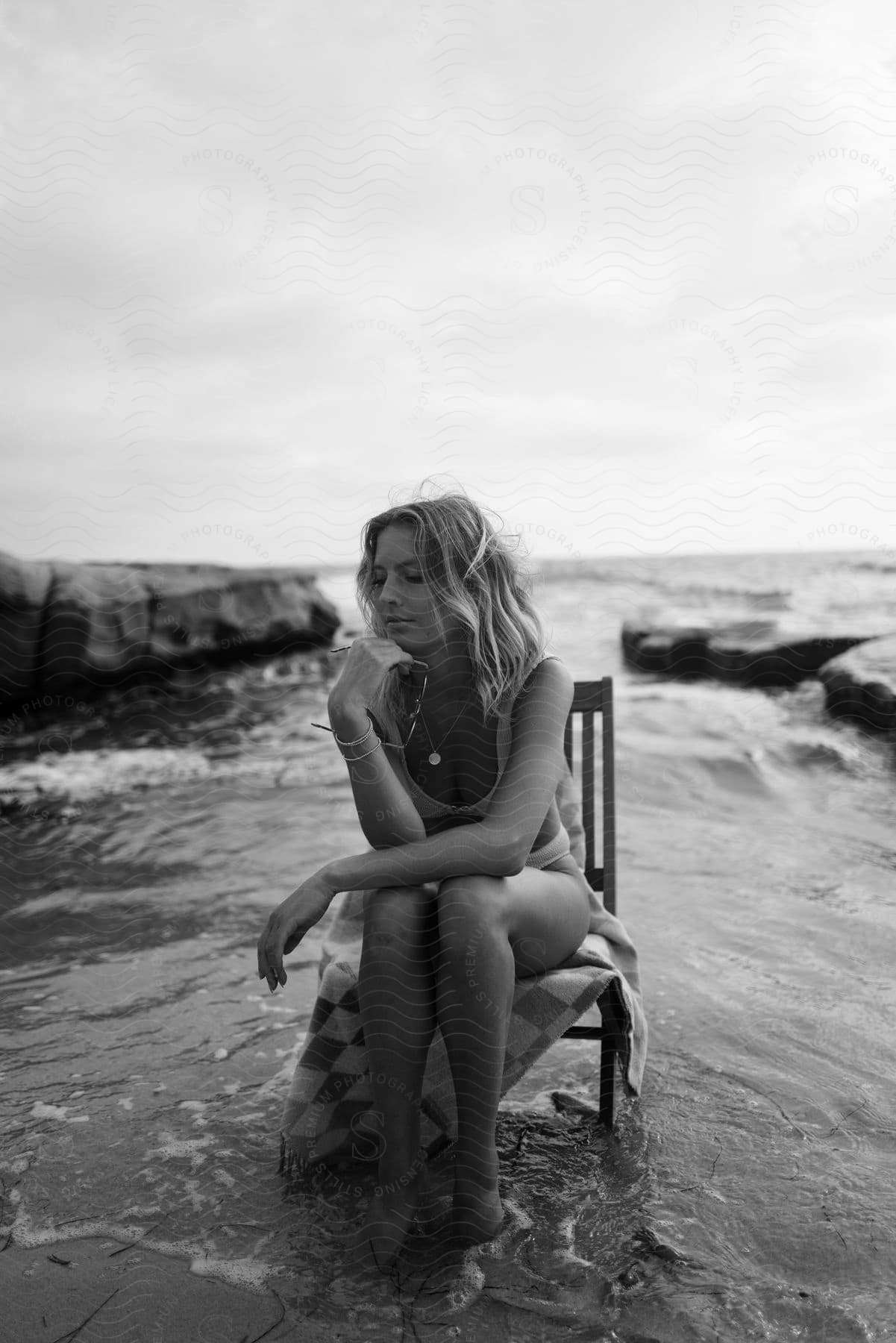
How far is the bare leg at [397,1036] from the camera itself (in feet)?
6.83

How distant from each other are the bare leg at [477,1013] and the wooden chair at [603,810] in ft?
1.51

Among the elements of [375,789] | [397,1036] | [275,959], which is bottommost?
[397,1036]

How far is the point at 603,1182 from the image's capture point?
2381 mm

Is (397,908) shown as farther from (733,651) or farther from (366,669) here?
(733,651)

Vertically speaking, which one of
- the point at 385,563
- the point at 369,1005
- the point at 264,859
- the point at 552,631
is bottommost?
the point at 264,859

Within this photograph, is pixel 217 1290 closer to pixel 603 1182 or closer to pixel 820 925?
pixel 603 1182

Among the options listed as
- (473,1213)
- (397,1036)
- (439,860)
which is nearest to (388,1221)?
(473,1213)

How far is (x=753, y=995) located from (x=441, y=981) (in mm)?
1833

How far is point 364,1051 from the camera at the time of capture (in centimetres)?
241

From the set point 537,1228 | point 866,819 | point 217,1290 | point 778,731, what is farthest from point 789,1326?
point 778,731

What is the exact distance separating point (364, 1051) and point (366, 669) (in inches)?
35.7

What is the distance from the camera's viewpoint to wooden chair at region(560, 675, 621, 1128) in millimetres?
2539

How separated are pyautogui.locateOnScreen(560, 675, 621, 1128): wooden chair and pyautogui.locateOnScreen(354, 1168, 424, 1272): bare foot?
0.57 meters

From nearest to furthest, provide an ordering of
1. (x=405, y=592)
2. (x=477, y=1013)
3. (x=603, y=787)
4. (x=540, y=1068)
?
1. (x=477, y=1013)
2. (x=405, y=592)
3. (x=603, y=787)
4. (x=540, y=1068)
